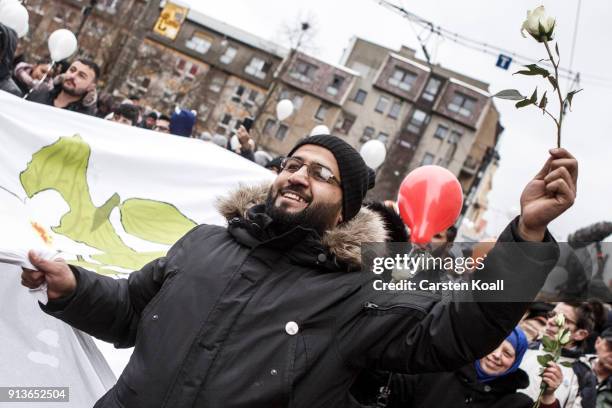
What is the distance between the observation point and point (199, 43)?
4466 cm

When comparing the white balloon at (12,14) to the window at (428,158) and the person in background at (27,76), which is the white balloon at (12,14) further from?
the window at (428,158)

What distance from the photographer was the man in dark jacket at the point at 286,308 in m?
1.35

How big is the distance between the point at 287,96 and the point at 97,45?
22.7m

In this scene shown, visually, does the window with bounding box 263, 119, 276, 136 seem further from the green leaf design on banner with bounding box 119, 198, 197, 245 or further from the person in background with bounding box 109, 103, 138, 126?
the green leaf design on banner with bounding box 119, 198, 197, 245

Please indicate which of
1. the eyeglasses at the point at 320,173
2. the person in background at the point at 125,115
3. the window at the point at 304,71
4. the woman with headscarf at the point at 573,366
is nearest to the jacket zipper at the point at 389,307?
the eyeglasses at the point at 320,173

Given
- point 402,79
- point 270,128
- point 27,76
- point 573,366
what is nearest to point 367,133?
point 402,79

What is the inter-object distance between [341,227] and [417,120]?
39152 mm

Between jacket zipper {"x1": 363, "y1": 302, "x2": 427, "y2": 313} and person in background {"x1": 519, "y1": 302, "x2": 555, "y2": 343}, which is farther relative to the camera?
person in background {"x1": 519, "y1": 302, "x2": 555, "y2": 343}

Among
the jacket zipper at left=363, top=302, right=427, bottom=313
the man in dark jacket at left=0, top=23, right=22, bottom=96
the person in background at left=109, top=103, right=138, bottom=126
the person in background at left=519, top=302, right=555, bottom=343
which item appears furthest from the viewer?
the person in background at left=109, top=103, right=138, bottom=126

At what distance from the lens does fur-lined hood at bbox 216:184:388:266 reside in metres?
1.68

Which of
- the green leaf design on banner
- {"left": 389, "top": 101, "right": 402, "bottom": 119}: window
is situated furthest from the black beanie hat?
{"left": 389, "top": 101, "right": 402, "bottom": 119}: window

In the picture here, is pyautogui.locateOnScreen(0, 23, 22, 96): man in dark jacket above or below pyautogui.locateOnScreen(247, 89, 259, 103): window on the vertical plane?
Answer: below

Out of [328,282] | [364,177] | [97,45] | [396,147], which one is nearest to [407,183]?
[364,177]

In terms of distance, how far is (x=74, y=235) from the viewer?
3.21 meters
